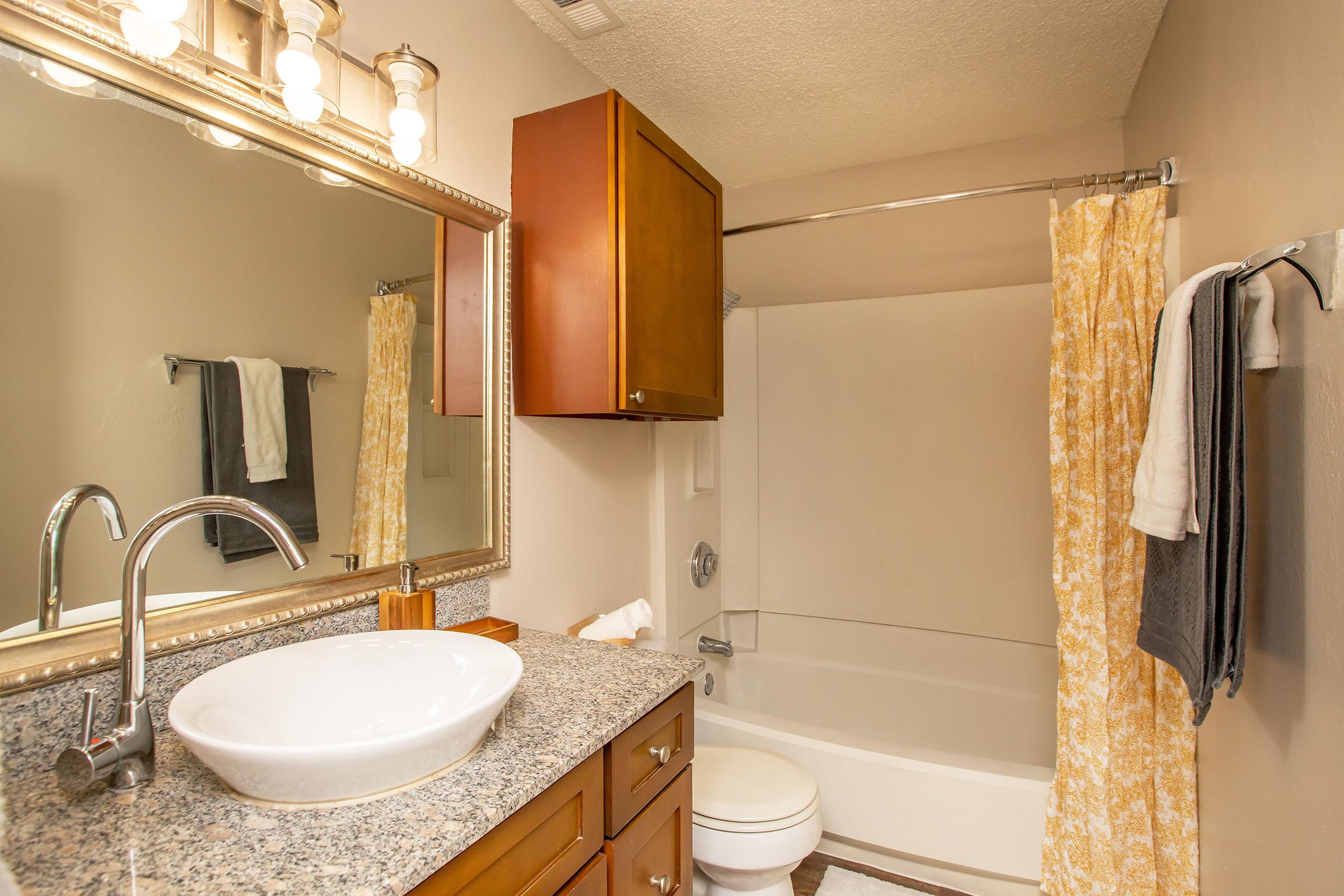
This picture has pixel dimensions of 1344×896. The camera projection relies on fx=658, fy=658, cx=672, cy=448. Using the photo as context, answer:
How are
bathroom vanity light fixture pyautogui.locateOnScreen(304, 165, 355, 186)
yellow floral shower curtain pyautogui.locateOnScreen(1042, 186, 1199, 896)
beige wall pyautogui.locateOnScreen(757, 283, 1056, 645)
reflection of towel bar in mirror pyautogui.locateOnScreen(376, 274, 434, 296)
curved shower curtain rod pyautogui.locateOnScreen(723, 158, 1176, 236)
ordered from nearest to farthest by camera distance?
1. bathroom vanity light fixture pyautogui.locateOnScreen(304, 165, 355, 186)
2. reflection of towel bar in mirror pyautogui.locateOnScreen(376, 274, 434, 296)
3. yellow floral shower curtain pyautogui.locateOnScreen(1042, 186, 1199, 896)
4. curved shower curtain rod pyautogui.locateOnScreen(723, 158, 1176, 236)
5. beige wall pyautogui.locateOnScreen(757, 283, 1056, 645)

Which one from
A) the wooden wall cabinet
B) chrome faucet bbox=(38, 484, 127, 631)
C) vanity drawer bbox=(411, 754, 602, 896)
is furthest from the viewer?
the wooden wall cabinet

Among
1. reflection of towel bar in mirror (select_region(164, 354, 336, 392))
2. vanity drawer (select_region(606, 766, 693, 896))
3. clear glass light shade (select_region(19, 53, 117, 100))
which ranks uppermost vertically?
clear glass light shade (select_region(19, 53, 117, 100))

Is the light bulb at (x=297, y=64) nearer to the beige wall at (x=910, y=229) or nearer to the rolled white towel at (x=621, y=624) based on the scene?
the rolled white towel at (x=621, y=624)

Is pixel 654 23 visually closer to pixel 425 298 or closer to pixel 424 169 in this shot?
pixel 424 169

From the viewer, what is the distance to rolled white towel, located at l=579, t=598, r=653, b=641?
1.77 metres

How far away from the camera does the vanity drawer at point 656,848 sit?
1.07m

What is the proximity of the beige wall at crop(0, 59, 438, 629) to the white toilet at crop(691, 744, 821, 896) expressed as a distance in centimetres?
107

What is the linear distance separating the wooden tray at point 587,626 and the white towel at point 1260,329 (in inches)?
55.7

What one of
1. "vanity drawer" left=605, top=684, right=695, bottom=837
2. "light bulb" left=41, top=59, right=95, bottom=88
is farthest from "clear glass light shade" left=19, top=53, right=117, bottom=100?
"vanity drawer" left=605, top=684, right=695, bottom=837

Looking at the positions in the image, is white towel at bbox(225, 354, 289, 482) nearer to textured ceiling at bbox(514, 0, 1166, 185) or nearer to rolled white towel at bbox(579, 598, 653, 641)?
rolled white towel at bbox(579, 598, 653, 641)

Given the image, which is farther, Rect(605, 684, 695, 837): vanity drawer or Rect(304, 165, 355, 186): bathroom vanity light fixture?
Rect(304, 165, 355, 186): bathroom vanity light fixture

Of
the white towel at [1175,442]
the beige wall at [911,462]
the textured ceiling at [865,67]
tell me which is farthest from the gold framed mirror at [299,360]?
the beige wall at [911,462]

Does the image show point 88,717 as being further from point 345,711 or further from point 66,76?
point 66,76

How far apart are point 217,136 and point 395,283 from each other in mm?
374
